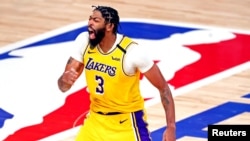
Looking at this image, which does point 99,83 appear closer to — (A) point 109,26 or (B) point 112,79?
(B) point 112,79

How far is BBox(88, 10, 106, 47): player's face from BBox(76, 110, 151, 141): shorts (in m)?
0.61

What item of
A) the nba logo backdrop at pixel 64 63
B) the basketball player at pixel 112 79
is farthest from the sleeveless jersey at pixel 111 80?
the nba logo backdrop at pixel 64 63

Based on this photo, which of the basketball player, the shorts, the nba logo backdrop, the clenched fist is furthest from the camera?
the nba logo backdrop

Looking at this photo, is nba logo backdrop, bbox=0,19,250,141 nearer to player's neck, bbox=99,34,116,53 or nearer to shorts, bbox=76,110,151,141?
shorts, bbox=76,110,151,141

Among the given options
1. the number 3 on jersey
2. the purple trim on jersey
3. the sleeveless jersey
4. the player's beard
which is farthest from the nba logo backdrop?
the player's beard

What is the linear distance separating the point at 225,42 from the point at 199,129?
7.85ft

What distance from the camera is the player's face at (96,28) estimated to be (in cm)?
744

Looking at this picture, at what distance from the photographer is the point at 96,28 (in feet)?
24.5

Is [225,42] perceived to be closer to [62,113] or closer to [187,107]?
[187,107]

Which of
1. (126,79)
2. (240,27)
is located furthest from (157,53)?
(126,79)

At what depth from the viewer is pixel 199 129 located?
32.8 feet

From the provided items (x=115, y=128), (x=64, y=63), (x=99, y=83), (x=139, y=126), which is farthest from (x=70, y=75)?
(x=64, y=63)

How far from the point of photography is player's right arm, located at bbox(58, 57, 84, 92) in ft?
24.3

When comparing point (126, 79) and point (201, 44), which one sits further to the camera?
point (201, 44)
